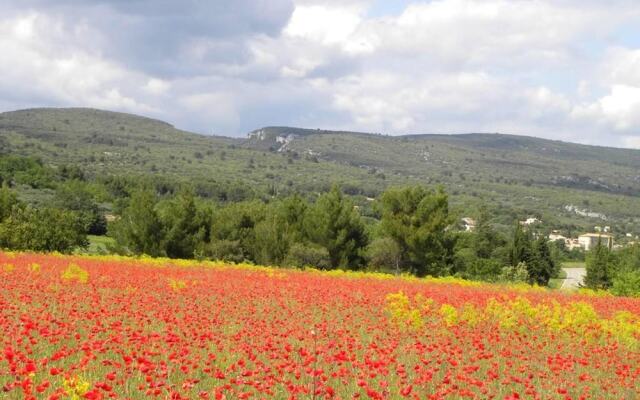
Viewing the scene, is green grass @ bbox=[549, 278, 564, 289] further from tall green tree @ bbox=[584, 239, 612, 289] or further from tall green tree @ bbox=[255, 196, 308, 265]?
tall green tree @ bbox=[255, 196, 308, 265]

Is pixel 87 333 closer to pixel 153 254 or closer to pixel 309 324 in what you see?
pixel 309 324

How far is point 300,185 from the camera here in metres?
199

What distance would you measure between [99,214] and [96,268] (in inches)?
2643

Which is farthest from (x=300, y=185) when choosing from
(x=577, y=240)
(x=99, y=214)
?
(x=99, y=214)

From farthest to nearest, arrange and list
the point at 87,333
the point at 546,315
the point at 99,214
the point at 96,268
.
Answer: the point at 99,214 → the point at 96,268 → the point at 546,315 → the point at 87,333

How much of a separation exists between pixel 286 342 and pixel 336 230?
38922 mm

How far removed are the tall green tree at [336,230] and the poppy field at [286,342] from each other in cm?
2908

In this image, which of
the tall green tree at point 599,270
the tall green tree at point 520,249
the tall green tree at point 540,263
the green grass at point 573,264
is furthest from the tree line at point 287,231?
the green grass at point 573,264

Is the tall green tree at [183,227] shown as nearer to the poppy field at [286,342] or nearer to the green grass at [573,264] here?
the poppy field at [286,342]

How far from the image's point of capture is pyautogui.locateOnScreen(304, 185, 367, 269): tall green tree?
4912cm

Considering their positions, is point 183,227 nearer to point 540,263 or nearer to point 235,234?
point 235,234

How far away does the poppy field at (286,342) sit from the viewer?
8086 mm

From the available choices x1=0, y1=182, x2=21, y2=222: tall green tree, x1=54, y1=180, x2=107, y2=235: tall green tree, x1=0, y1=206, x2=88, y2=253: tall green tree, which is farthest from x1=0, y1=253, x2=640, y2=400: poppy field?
x1=54, y1=180, x2=107, y2=235: tall green tree

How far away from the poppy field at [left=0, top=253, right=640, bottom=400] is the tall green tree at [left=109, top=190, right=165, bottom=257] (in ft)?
89.1
